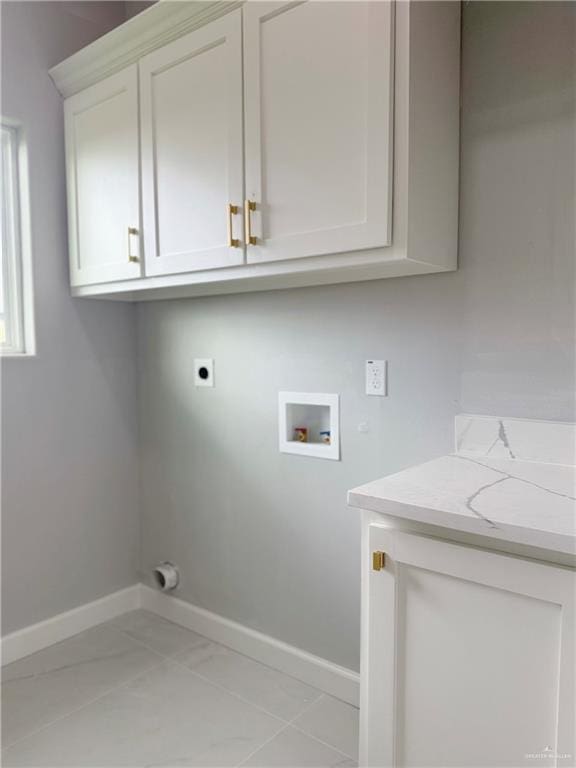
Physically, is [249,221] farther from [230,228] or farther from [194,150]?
[194,150]

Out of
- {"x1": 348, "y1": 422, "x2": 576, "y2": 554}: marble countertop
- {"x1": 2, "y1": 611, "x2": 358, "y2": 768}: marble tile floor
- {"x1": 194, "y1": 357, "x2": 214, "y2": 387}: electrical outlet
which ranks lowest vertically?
{"x1": 2, "y1": 611, "x2": 358, "y2": 768}: marble tile floor

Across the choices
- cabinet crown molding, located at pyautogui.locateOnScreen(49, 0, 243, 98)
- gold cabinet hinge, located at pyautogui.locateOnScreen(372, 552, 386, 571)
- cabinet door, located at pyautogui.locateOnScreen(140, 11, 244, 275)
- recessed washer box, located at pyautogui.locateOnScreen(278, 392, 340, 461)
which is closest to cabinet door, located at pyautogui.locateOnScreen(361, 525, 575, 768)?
gold cabinet hinge, located at pyautogui.locateOnScreen(372, 552, 386, 571)

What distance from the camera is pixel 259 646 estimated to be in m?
2.02

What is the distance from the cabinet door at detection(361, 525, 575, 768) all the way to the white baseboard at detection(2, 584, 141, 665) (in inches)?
59.5

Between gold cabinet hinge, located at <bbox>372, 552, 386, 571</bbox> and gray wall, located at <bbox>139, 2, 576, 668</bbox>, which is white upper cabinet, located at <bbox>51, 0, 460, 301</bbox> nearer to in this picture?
gray wall, located at <bbox>139, 2, 576, 668</bbox>

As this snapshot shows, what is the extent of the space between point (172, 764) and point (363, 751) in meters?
0.66

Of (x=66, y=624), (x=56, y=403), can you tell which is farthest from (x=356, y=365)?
(x=66, y=624)

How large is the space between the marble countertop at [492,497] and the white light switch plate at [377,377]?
12.2 inches

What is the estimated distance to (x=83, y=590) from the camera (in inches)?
90.4

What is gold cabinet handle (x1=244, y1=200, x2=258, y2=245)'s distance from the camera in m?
1.47

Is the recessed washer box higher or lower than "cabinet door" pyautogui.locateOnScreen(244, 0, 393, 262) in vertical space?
lower

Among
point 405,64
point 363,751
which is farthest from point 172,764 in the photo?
point 405,64

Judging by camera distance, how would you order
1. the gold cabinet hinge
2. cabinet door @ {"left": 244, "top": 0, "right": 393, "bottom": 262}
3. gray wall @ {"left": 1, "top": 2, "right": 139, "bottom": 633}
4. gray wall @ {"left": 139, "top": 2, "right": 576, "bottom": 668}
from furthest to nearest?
gray wall @ {"left": 1, "top": 2, "right": 139, "bottom": 633} < gray wall @ {"left": 139, "top": 2, "right": 576, "bottom": 668} < cabinet door @ {"left": 244, "top": 0, "right": 393, "bottom": 262} < the gold cabinet hinge

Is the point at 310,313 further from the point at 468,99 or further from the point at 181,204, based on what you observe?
the point at 468,99
